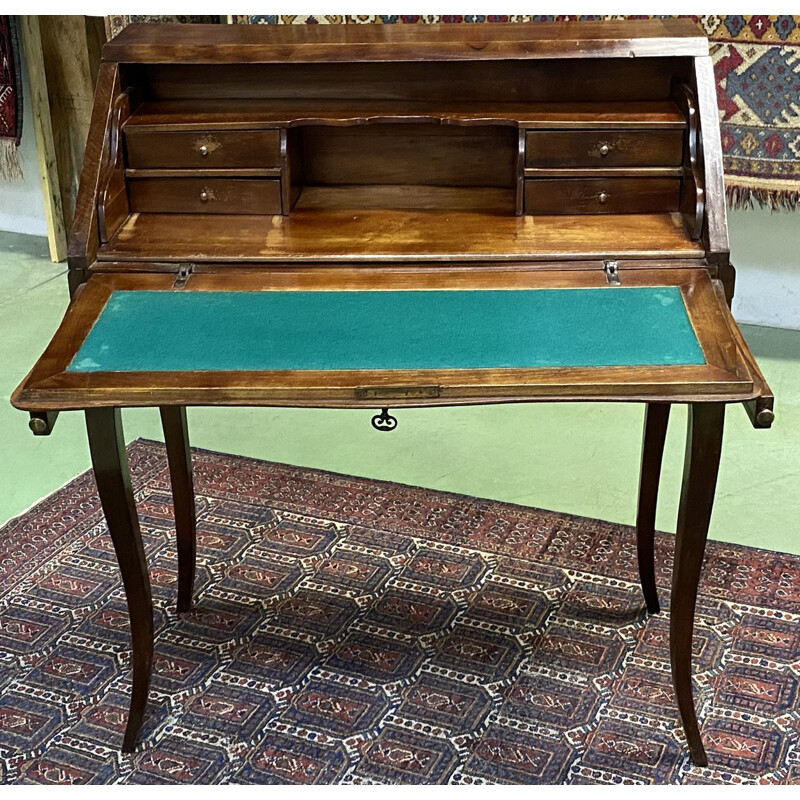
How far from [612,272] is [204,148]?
902mm

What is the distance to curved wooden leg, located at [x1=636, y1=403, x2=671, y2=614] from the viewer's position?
276 cm

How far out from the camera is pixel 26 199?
5801mm

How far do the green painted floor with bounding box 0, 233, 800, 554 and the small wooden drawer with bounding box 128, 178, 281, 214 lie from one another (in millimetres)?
1245

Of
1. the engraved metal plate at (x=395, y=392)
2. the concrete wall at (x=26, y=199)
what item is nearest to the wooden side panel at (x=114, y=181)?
the engraved metal plate at (x=395, y=392)

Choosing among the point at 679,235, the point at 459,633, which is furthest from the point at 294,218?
the point at 459,633

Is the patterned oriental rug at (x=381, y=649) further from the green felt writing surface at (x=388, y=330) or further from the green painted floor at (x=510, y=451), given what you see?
the green felt writing surface at (x=388, y=330)

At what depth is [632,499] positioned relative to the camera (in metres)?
3.50

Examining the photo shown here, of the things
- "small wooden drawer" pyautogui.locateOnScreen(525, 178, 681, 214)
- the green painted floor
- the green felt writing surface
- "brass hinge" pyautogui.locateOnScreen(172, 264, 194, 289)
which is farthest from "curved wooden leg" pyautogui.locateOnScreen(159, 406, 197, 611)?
"small wooden drawer" pyautogui.locateOnScreen(525, 178, 681, 214)

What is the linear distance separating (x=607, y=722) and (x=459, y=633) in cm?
45

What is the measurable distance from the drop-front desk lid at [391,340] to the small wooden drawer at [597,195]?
0.79 ft

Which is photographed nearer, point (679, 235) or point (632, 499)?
point (679, 235)

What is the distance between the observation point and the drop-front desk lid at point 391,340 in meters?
2.03

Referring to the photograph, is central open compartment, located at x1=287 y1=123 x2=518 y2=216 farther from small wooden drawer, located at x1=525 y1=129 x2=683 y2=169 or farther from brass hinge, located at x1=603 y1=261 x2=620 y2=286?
brass hinge, located at x1=603 y1=261 x2=620 y2=286

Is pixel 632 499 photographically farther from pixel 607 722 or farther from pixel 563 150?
pixel 563 150
